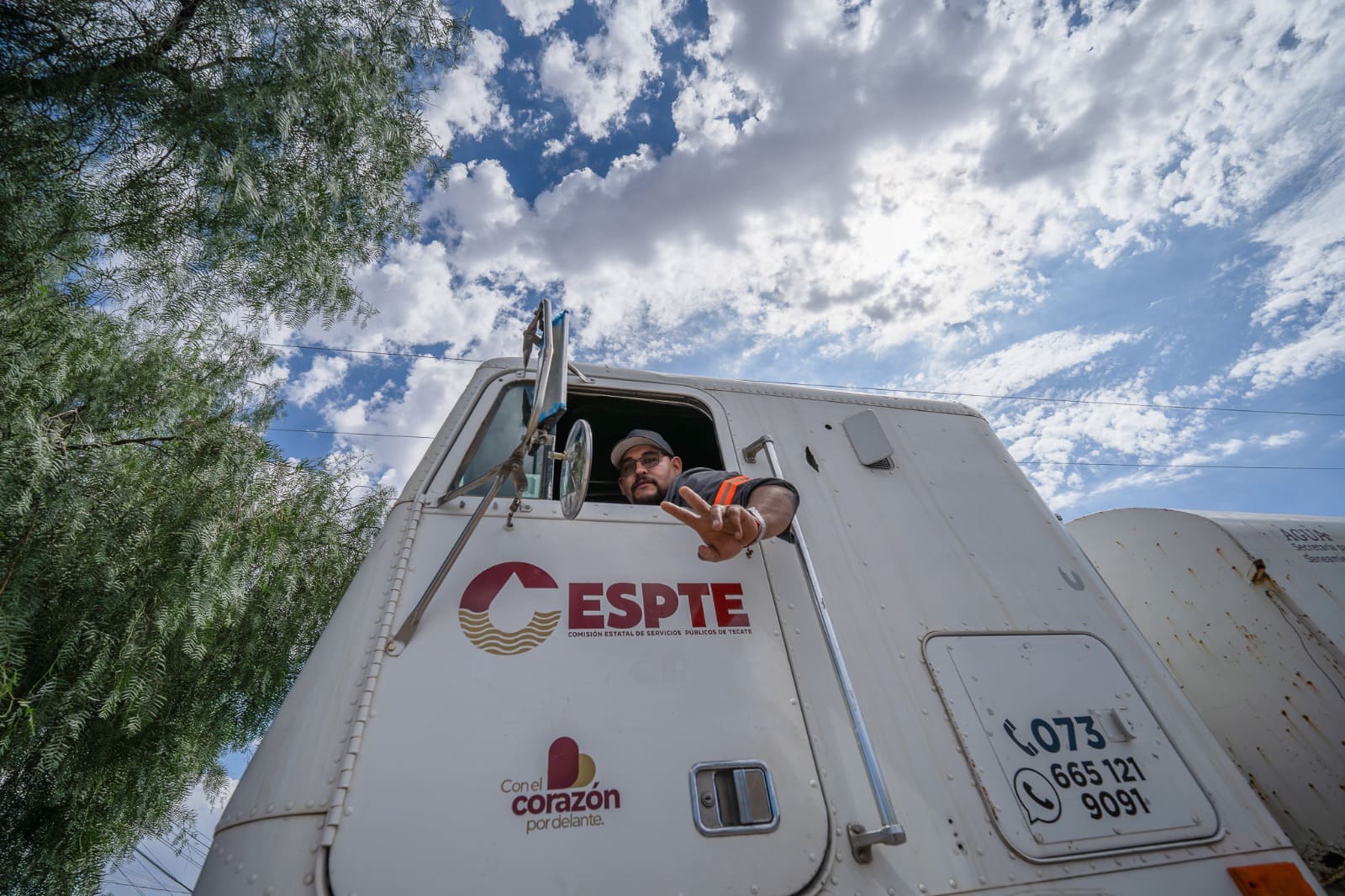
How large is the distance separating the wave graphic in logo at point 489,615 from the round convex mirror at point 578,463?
0.79 ft

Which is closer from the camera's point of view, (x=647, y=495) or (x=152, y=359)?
(x=647, y=495)

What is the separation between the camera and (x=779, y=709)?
1.85m

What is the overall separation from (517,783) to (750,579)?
1027mm

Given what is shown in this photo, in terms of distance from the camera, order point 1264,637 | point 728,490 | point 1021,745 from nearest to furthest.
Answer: point 1021,745
point 728,490
point 1264,637

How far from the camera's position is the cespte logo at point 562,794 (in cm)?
149

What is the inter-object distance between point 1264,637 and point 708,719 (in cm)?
285

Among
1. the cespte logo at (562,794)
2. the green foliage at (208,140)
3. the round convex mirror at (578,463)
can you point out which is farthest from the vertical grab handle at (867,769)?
the green foliage at (208,140)

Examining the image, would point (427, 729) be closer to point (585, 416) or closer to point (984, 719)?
point (984, 719)

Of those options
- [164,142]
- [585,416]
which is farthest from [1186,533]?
[164,142]

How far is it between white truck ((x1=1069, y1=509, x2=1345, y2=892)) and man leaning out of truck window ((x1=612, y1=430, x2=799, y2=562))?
7.96 ft

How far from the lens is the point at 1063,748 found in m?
2.04

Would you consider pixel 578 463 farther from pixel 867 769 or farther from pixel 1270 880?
pixel 1270 880

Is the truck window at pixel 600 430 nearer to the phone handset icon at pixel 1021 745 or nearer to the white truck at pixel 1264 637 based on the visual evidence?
the phone handset icon at pixel 1021 745

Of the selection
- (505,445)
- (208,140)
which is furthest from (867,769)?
(208,140)
